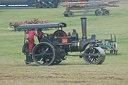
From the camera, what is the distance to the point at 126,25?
142 feet

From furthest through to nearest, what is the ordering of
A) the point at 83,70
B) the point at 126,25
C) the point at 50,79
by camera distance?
1. the point at 126,25
2. the point at 83,70
3. the point at 50,79

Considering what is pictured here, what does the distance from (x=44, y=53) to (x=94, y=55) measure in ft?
6.49

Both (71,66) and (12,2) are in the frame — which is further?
(12,2)

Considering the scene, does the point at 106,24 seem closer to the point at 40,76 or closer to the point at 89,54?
the point at 89,54

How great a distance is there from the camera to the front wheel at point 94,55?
743 inches

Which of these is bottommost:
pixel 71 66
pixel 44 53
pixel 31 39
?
pixel 71 66

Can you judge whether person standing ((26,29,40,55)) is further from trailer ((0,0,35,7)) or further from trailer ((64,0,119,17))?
trailer ((0,0,35,7))

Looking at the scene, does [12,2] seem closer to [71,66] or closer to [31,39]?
[31,39]

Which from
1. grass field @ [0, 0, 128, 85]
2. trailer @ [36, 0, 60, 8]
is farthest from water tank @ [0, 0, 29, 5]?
grass field @ [0, 0, 128, 85]

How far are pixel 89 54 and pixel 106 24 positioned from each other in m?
25.4

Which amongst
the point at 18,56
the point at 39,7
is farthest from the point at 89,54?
the point at 39,7

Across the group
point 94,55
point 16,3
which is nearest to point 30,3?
point 16,3

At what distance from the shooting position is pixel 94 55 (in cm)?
1898

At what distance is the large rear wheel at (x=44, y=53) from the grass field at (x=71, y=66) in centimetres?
41
